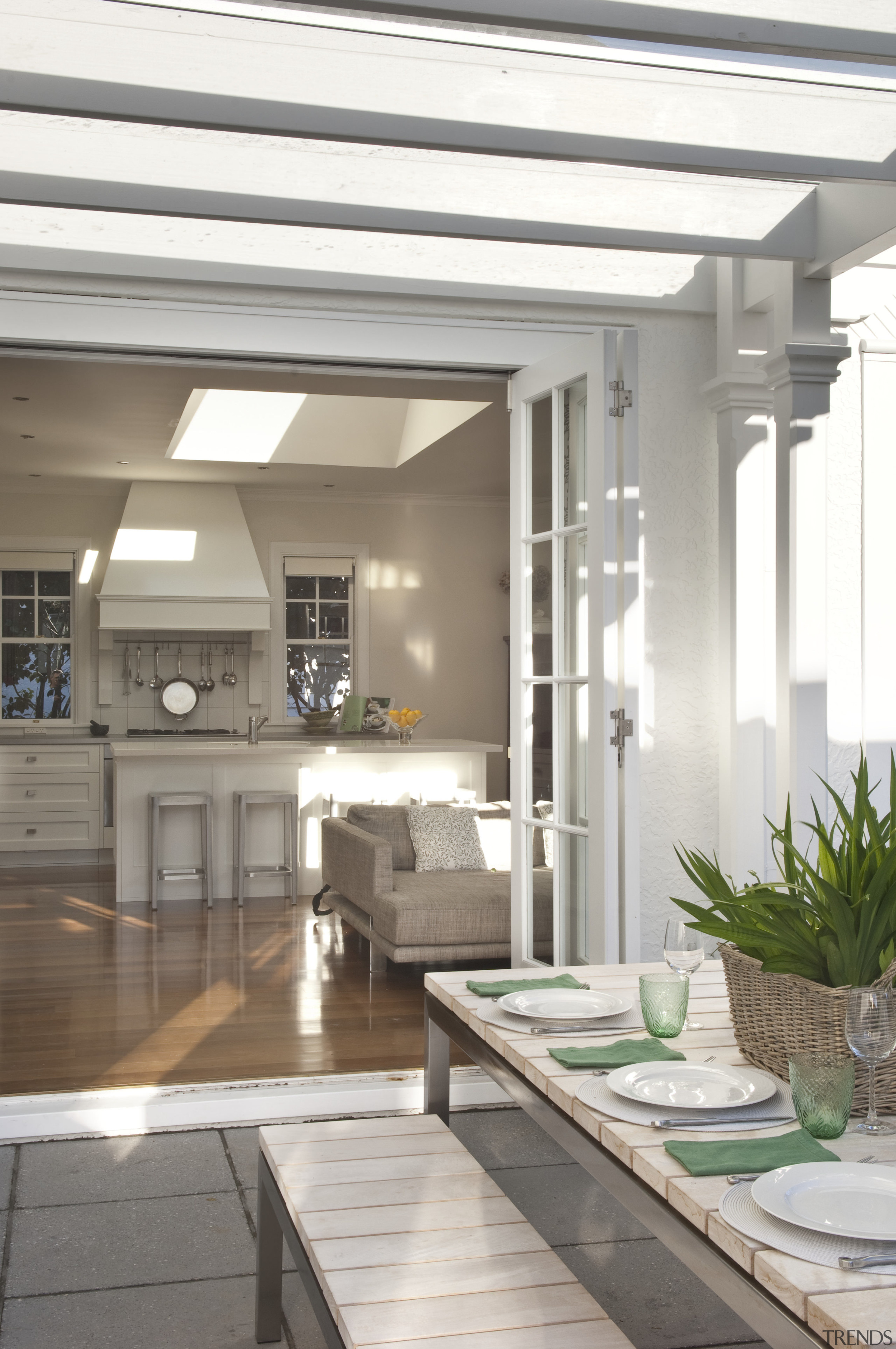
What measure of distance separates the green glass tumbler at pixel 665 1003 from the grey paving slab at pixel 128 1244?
1.27 m

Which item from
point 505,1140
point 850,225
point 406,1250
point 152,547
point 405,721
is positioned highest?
point 850,225

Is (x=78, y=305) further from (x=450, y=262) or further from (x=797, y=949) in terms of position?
(x=797, y=949)

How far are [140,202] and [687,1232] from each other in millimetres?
2481

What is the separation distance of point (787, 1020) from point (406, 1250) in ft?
2.23

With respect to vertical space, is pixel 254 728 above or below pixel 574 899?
above

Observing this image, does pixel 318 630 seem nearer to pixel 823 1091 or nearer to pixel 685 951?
pixel 685 951

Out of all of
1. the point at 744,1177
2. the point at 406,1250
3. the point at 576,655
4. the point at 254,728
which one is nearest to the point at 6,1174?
the point at 406,1250

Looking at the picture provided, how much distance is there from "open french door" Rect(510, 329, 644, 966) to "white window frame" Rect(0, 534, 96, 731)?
641 centimetres

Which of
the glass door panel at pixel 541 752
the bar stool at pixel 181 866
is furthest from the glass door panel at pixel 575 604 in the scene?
the bar stool at pixel 181 866

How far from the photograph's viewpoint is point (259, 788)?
7363 millimetres

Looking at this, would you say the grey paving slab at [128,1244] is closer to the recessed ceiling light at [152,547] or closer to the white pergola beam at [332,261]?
the white pergola beam at [332,261]

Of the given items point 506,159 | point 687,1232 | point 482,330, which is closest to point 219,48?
point 506,159

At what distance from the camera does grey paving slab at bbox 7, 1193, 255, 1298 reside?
2.57 metres

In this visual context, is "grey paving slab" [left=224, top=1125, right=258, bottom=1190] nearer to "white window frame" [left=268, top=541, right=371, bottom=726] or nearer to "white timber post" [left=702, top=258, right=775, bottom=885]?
"white timber post" [left=702, top=258, right=775, bottom=885]
